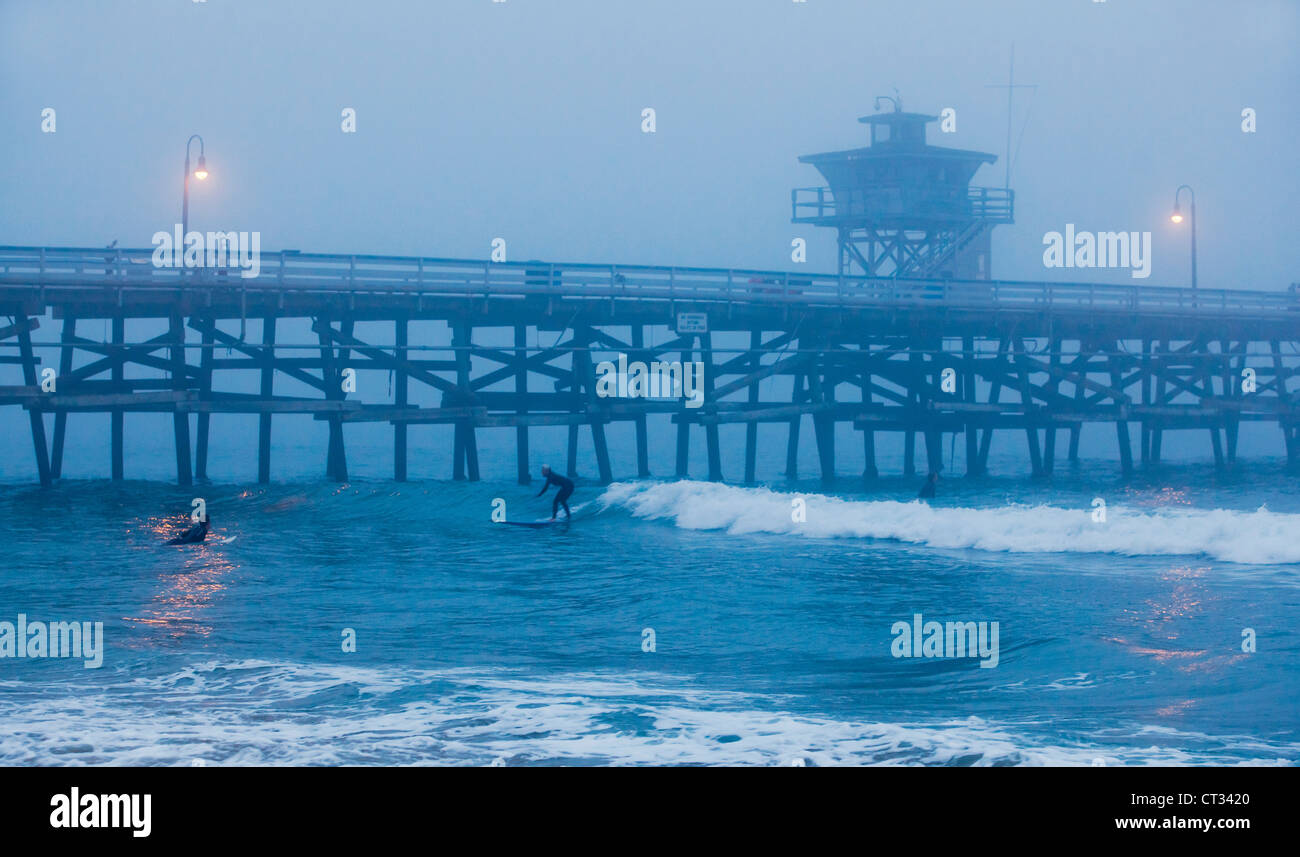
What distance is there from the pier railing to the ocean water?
492cm

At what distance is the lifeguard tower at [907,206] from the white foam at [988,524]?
1770 cm

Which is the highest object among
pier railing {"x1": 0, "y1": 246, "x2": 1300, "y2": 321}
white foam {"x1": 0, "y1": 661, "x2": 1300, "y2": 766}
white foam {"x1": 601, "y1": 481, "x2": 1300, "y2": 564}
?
pier railing {"x1": 0, "y1": 246, "x2": 1300, "y2": 321}

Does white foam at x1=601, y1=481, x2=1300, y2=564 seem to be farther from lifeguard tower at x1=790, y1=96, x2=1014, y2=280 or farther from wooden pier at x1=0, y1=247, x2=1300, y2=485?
lifeguard tower at x1=790, y1=96, x2=1014, y2=280

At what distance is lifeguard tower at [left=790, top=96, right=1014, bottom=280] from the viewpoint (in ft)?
136

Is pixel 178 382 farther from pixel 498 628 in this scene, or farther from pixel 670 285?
pixel 498 628

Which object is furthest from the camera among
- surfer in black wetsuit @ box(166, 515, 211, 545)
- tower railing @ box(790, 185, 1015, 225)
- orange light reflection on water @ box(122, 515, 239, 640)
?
tower railing @ box(790, 185, 1015, 225)

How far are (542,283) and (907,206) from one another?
18711mm

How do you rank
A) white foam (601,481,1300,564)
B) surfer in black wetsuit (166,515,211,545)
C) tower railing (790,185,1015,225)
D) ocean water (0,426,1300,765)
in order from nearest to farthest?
1. ocean water (0,426,1300,765)
2. white foam (601,481,1300,564)
3. surfer in black wetsuit (166,515,211,545)
4. tower railing (790,185,1015,225)

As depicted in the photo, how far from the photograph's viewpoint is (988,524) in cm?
1970

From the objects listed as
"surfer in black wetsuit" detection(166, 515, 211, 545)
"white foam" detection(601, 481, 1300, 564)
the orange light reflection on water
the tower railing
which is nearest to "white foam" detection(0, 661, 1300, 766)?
the orange light reflection on water

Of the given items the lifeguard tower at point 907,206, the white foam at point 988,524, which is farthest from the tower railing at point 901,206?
the white foam at point 988,524

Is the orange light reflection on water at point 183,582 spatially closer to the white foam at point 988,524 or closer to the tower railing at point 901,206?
the white foam at point 988,524

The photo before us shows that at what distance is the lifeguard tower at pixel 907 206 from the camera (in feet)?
136
